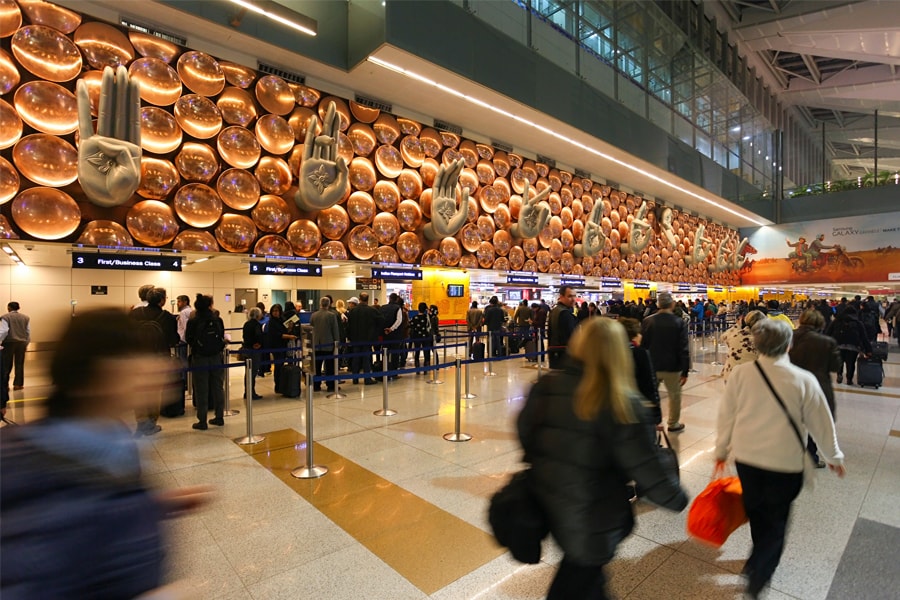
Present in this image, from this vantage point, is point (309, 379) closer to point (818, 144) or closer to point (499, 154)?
point (499, 154)

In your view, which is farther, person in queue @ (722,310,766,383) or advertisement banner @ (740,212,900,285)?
advertisement banner @ (740,212,900,285)

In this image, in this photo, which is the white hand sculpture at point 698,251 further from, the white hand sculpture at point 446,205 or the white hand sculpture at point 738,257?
the white hand sculpture at point 446,205

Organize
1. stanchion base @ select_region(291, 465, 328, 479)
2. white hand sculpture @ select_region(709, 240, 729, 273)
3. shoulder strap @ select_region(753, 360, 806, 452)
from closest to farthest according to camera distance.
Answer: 1. shoulder strap @ select_region(753, 360, 806, 452)
2. stanchion base @ select_region(291, 465, 328, 479)
3. white hand sculpture @ select_region(709, 240, 729, 273)

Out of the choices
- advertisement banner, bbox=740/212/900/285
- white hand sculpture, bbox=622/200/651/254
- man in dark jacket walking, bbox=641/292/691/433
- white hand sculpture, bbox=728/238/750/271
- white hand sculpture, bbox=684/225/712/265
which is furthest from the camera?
white hand sculpture, bbox=728/238/750/271

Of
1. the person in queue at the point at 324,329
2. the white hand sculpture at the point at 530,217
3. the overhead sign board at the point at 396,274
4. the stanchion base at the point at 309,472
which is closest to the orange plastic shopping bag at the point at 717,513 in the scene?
the stanchion base at the point at 309,472

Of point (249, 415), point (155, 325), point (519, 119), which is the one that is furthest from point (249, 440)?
point (519, 119)

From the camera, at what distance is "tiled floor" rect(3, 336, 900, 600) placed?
2715 mm

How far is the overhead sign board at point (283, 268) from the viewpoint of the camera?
841cm

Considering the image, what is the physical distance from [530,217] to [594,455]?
12.2 m

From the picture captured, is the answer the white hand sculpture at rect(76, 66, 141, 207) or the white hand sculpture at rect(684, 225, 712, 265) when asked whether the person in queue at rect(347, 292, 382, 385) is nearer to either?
the white hand sculpture at rect(76, 66, 141, 207)

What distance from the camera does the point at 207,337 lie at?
599cm

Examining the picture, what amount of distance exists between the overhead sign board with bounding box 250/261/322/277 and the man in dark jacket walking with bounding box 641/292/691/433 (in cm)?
631

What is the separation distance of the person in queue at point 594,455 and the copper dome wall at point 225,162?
796 centimetres

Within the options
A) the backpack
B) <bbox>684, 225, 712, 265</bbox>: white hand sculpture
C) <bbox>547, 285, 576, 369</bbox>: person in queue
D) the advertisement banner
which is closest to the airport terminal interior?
<bbox>547, 285, 576, 369</bbox>: person in queue
